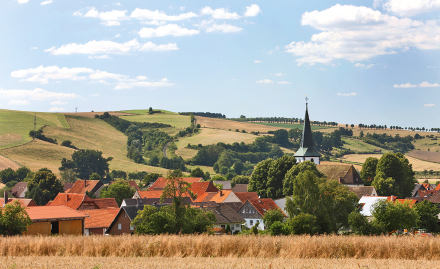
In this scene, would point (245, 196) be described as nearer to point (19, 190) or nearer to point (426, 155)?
point (19, 190)

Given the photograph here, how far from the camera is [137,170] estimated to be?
153750 mm

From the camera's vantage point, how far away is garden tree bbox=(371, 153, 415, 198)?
82625 millimetres

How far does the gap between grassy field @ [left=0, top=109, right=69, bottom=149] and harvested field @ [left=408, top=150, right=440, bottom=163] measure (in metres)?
132

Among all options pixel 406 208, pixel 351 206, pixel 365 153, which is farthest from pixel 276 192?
pixel 365 153

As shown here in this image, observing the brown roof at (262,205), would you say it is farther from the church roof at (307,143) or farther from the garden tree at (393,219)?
the church roof at (307,143)

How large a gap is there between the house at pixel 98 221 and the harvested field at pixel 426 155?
139919mm

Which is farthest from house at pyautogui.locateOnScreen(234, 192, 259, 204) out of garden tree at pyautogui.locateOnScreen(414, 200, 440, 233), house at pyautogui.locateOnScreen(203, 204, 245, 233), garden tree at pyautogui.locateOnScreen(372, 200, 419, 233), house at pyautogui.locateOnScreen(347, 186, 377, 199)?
garden tree at pyautogui.locateOnScreen(372, 200, 419, 233)

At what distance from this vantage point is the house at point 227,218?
61.8 metres

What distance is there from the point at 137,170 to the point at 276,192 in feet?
261

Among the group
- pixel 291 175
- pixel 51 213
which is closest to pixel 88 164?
pixel 291 175

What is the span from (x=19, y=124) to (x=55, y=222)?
147 meters

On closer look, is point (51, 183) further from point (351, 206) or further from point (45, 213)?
point (351, 206)

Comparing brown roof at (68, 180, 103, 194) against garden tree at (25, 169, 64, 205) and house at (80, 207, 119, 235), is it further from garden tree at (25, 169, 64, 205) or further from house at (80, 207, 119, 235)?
house at (80, 207, 119, 235)

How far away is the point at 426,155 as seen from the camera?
178 meters
